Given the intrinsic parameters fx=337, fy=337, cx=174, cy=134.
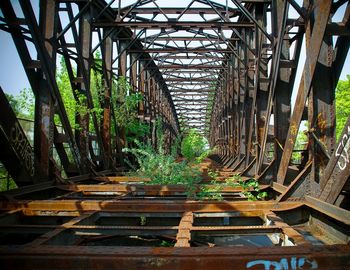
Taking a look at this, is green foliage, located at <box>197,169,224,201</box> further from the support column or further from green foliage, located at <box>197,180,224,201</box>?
the support column

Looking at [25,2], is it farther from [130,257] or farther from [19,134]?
[130,257]

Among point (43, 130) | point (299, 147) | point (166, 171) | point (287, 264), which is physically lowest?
point (287, 264)

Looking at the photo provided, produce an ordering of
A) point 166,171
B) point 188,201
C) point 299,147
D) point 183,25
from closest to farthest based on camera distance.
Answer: point 188,201
point 166,171
point 183,25
point 299,147

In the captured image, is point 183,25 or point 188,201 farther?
point 183,25

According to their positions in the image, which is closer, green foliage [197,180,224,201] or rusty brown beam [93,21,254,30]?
green foliage [197,180,224,201]

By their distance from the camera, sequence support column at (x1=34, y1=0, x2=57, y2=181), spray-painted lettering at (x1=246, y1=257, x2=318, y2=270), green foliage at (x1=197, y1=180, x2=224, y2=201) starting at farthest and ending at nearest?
support column at (x1=34, y1=0, x2=57, y2=181), green foliage at (x1=197, y1=180, x2=224, y2=201), spray-painted lettering at (x1=246, y1=257, x2=318, y2=270)

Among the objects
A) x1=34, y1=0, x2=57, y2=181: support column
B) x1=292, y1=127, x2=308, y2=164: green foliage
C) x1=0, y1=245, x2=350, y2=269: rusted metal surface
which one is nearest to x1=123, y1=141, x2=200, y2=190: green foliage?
x1=292, y1=127, x2=308, y2=164: green foliage

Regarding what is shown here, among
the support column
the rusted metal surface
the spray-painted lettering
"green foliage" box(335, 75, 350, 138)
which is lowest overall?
the spray-painted lettering

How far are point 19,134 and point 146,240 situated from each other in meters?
2.71

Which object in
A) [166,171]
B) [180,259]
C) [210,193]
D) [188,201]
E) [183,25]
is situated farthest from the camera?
[183,25]

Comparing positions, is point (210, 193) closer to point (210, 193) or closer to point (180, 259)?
point (210, 193)

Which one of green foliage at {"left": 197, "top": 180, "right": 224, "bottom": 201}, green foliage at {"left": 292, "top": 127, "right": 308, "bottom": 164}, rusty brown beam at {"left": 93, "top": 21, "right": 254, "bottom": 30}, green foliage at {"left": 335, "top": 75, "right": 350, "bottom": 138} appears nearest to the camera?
green foliage at {"left": 197, "top": 180, "right": 224, "bottom": 201}

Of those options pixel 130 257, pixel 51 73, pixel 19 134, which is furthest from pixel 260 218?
pixel 51 73

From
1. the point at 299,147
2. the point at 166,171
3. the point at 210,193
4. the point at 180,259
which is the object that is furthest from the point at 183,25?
the point at 180,259
